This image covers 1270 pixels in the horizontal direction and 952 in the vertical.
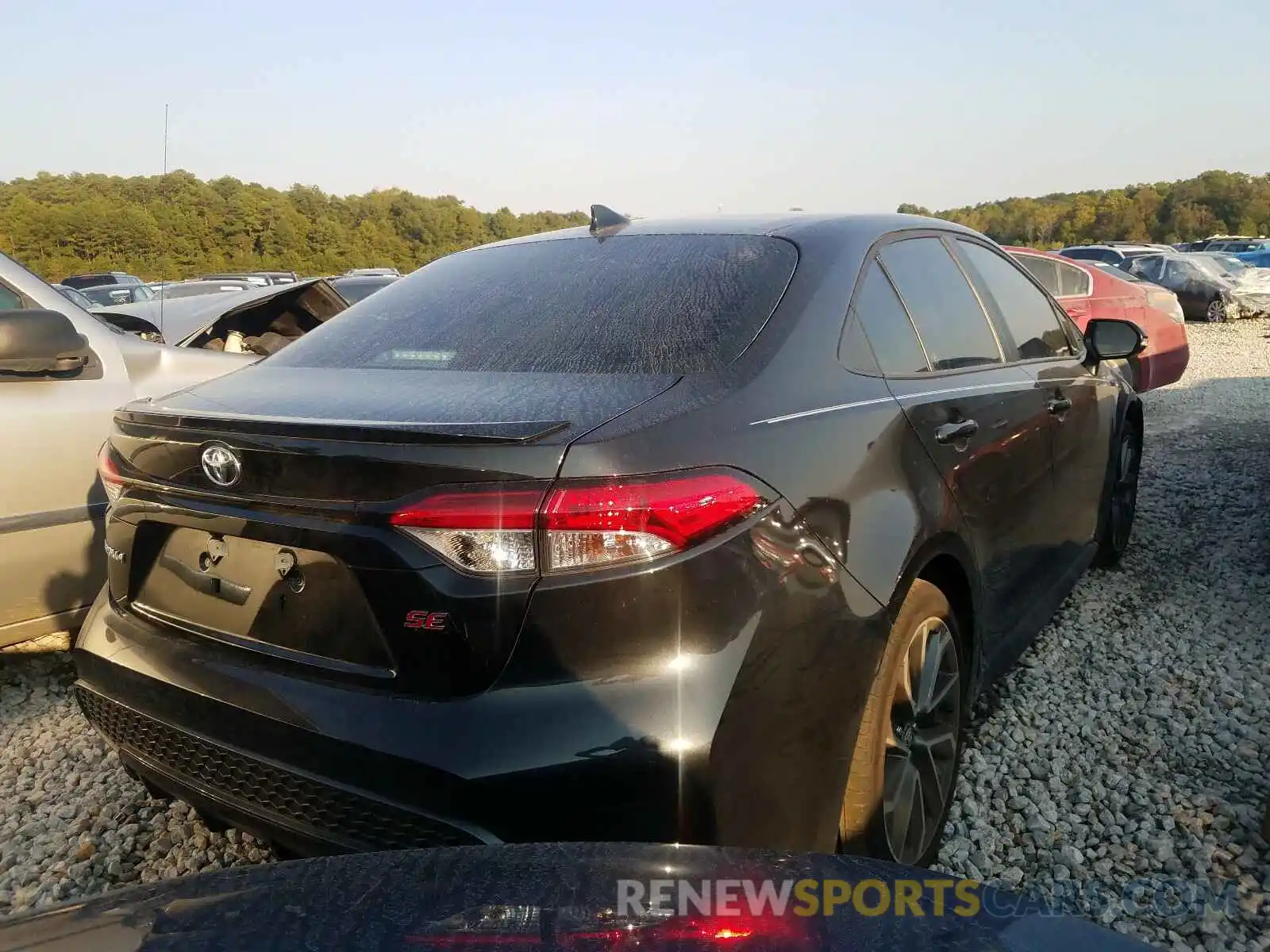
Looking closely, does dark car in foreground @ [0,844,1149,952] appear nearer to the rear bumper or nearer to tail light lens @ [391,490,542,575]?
the rear bumper

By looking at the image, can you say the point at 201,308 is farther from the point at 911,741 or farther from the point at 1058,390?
the point at 911,741

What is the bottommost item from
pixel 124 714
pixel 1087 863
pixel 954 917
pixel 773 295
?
pixel 1087 863

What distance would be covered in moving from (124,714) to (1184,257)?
22955 mm

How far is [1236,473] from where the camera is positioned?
5973 mm

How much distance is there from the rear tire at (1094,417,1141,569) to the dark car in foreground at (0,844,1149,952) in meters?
3.21

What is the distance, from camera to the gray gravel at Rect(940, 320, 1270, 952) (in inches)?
86.2

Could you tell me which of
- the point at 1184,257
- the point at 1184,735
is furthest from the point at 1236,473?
the point at 1184,257

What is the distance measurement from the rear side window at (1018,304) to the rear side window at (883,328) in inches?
31.7

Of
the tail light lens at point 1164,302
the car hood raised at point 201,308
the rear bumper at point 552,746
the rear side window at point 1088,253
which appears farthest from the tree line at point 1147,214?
the rear bumper at point 552,746

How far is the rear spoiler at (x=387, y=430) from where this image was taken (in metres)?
1.51

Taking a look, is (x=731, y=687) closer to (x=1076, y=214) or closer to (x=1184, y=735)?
(x=1184, y=735)

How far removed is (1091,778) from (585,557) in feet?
6.46

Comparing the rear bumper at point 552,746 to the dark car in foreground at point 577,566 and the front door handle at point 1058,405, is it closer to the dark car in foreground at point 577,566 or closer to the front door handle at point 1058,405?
the dark car in foreground at point 577,566

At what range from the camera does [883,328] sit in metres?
2.25
